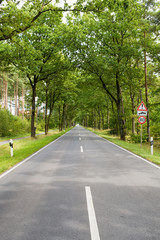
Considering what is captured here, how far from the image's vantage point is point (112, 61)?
19562 mm

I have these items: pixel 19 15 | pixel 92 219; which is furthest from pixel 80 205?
pixel 19 15

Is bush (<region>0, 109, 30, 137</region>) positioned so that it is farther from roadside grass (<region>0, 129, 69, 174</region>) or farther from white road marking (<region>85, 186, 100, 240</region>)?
white road marking (<region>85, 186, 100, 240</region>)

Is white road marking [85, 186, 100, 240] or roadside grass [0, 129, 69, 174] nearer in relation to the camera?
white road marking [85, 186, 100, 240]

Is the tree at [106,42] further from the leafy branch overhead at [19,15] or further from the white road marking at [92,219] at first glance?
the white road marking at [92,219]

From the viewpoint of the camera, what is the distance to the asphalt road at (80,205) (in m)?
3.20

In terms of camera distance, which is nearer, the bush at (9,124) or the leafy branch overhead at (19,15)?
the leafy branch overhead at (19,15)

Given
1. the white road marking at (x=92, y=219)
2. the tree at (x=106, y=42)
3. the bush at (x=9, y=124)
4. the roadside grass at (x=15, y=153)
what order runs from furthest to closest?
the bush at (x=9, y=124)
the tree at (x=106, y=42)
the roadside grass at (x=15, y=153)
the white road marking at (x=92, y=219)

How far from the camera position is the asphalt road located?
10.5ft

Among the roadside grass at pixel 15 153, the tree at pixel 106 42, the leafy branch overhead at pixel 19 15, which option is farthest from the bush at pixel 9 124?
the leafy branch overhead at pixel 19 15

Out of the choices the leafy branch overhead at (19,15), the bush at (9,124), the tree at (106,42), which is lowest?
the bush at (9,124)

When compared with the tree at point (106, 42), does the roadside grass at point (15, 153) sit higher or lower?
lower

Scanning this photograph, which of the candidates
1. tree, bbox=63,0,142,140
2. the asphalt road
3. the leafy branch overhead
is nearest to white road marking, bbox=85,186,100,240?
the asphalt road

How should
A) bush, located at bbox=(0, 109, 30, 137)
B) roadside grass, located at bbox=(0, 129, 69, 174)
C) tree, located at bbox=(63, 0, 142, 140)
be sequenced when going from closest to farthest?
roadside grass, located at bbox=(0, 129, 69, 174), tree, located at bbox=(63, 0, 142, 140), bush, located at bbox=(0, 109, 30, 137)

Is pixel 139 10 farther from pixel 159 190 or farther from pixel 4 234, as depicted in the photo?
pixel 4 234
